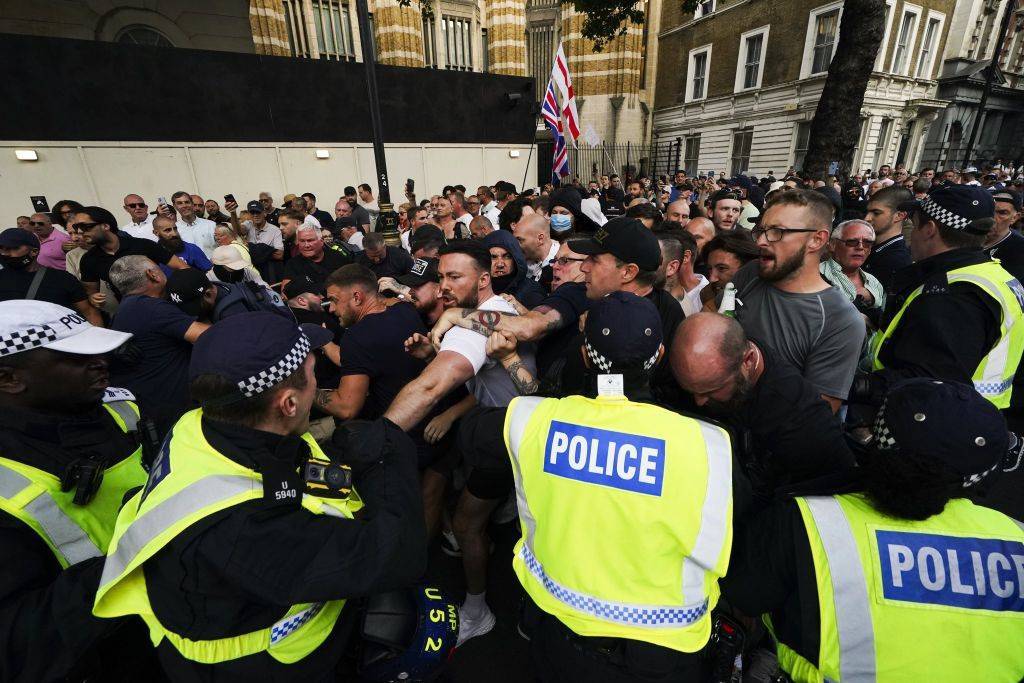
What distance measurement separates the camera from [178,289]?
340 centimetres

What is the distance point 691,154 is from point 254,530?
31.8 meters

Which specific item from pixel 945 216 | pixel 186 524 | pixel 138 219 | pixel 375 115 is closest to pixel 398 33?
pixel 138 219

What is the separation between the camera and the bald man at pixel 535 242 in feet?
13.9

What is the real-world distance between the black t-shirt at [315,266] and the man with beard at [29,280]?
6.25 ft

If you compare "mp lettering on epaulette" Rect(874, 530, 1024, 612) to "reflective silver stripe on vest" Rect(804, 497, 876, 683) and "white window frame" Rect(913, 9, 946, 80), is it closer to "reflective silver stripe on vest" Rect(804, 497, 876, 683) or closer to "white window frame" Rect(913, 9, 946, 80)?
"reflective silver stripe on vest" Rect(804, 497, 876, 683)

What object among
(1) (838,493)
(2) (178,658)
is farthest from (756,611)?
(2) (178,658)

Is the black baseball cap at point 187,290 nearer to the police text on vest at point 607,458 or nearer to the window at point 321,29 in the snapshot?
the police text on vest at point 607,458

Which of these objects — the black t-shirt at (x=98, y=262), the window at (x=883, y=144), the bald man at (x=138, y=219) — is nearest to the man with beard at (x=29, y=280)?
the black t-shirt at (x=98, y=262)

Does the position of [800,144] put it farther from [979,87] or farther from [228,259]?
[228,259]

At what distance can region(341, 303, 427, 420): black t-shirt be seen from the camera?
2600 millimetres

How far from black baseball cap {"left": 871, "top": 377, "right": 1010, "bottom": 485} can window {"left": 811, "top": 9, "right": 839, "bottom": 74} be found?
86.9 feet

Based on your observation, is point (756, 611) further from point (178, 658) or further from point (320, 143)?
point (320, 143)

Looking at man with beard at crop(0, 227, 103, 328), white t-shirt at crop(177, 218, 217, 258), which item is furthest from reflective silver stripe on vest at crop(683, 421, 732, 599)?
white t-shirt at crop(177, 218, 217, 258)

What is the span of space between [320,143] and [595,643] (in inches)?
600
